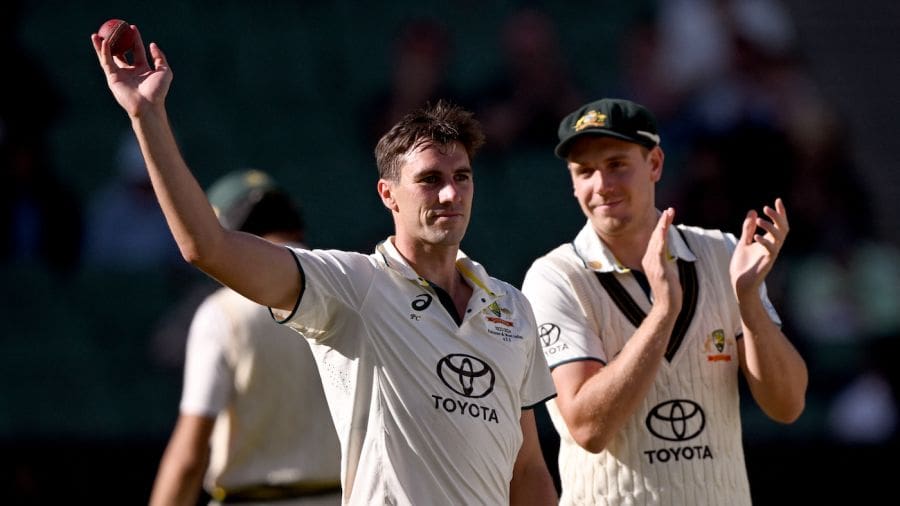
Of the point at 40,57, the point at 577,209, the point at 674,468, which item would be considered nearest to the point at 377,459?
the point at 674,468

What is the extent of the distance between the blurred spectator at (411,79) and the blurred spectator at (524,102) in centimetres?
33

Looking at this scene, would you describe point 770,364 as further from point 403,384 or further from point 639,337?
point 403,384

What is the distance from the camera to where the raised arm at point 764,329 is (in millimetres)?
3982

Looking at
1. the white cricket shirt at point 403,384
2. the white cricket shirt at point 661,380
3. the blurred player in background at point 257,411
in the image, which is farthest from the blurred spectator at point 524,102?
the white cricket shirt at point 403,384

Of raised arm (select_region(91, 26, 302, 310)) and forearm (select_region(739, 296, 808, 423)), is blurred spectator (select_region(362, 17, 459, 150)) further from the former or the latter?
raised arm (select_region(91, 26, 302, 310))

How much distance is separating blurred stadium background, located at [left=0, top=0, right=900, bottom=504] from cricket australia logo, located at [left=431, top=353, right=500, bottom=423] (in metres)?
5.02

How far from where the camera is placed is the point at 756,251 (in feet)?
13.3

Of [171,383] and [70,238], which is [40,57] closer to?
[70,238]

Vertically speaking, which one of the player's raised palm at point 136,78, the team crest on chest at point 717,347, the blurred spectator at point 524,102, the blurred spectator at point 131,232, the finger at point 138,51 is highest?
the blurred spectator at point 524,102

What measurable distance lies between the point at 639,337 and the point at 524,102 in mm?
7133

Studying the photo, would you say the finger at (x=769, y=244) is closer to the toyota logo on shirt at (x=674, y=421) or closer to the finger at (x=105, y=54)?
the toyota logo on shirt at (x=674, y=421)

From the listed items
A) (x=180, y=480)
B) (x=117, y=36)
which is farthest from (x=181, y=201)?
(x=180, y=480)

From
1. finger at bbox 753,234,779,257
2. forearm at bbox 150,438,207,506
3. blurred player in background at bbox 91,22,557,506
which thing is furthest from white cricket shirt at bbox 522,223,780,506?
forearm at bbox 150,438,207,506

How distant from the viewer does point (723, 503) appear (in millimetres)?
4121
